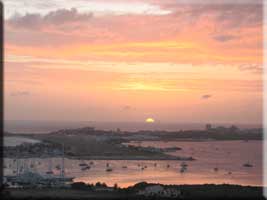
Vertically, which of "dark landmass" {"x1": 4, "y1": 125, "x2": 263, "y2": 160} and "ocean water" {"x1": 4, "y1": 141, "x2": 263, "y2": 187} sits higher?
"dark landmass" {"x1": 4, "y1": 125, "x2": 263, "y2": 160}

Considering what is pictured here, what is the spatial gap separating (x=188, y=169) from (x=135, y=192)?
5.84 feet

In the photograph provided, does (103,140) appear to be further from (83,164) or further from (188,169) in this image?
(188,169)

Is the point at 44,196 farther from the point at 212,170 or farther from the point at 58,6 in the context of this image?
the point at 212,170

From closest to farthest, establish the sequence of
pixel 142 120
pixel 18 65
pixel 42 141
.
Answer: pixel 18 65
pixel 142 120
pixel 42 141

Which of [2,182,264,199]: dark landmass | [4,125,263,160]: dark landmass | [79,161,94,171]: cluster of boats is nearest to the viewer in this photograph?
[2,182,264,199]: dark landmass

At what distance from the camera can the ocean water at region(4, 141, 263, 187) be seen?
5109mm

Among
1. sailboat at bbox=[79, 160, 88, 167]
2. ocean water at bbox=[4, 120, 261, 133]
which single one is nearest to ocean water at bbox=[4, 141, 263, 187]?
sailboat at bbox=[79, 160, 88, 167]

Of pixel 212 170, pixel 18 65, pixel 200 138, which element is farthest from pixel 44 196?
pixel 212 170

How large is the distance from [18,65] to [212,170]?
3.14 m

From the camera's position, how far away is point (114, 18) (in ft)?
14.8

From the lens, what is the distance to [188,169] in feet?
19.0

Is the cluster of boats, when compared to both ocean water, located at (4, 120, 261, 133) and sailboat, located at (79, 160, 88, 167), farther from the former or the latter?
ocean water, located at (4, 120, 261, 133)

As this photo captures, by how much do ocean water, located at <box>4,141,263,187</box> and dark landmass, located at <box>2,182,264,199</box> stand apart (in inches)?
15.1

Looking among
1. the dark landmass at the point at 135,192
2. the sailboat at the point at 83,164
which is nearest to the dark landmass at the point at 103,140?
the sailboat at the point at 83,164
